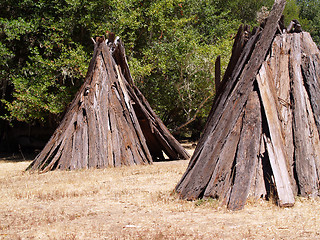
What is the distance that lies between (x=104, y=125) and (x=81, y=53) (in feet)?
18.1

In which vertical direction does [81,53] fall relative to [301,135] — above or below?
above

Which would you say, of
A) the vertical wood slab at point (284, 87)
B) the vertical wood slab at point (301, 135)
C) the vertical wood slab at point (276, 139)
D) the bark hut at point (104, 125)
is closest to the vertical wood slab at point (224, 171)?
the vertical wood slab at point (276, 139)

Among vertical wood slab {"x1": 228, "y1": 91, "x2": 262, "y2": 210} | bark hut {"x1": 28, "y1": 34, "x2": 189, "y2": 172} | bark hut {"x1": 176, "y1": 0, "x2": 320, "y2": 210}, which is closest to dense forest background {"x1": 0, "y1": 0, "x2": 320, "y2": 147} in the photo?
bark hut {"x1": 28, "y1": 34, "x2": 189, "y2": 172}

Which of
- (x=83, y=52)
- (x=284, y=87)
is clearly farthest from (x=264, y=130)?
(x=83, y=52)

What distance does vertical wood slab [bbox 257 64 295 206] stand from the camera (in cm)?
583

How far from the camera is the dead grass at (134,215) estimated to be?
15.8 feet

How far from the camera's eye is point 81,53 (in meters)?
16.1

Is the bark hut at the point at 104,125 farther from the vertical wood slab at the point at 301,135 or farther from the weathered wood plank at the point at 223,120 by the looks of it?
the vertical wood slab at the point at 301,135

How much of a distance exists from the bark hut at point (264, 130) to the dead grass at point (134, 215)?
0.29m

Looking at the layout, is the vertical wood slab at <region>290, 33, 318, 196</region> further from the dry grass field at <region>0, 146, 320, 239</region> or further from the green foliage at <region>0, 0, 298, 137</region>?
the green foliage at <region>0, 0, 298, 137</region>

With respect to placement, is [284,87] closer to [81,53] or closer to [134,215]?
[134,215]

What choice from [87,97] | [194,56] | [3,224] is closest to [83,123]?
[87,97]

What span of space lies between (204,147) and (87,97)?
5.87 metres

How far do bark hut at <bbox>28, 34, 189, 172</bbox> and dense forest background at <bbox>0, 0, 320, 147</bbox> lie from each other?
12.3 ft
